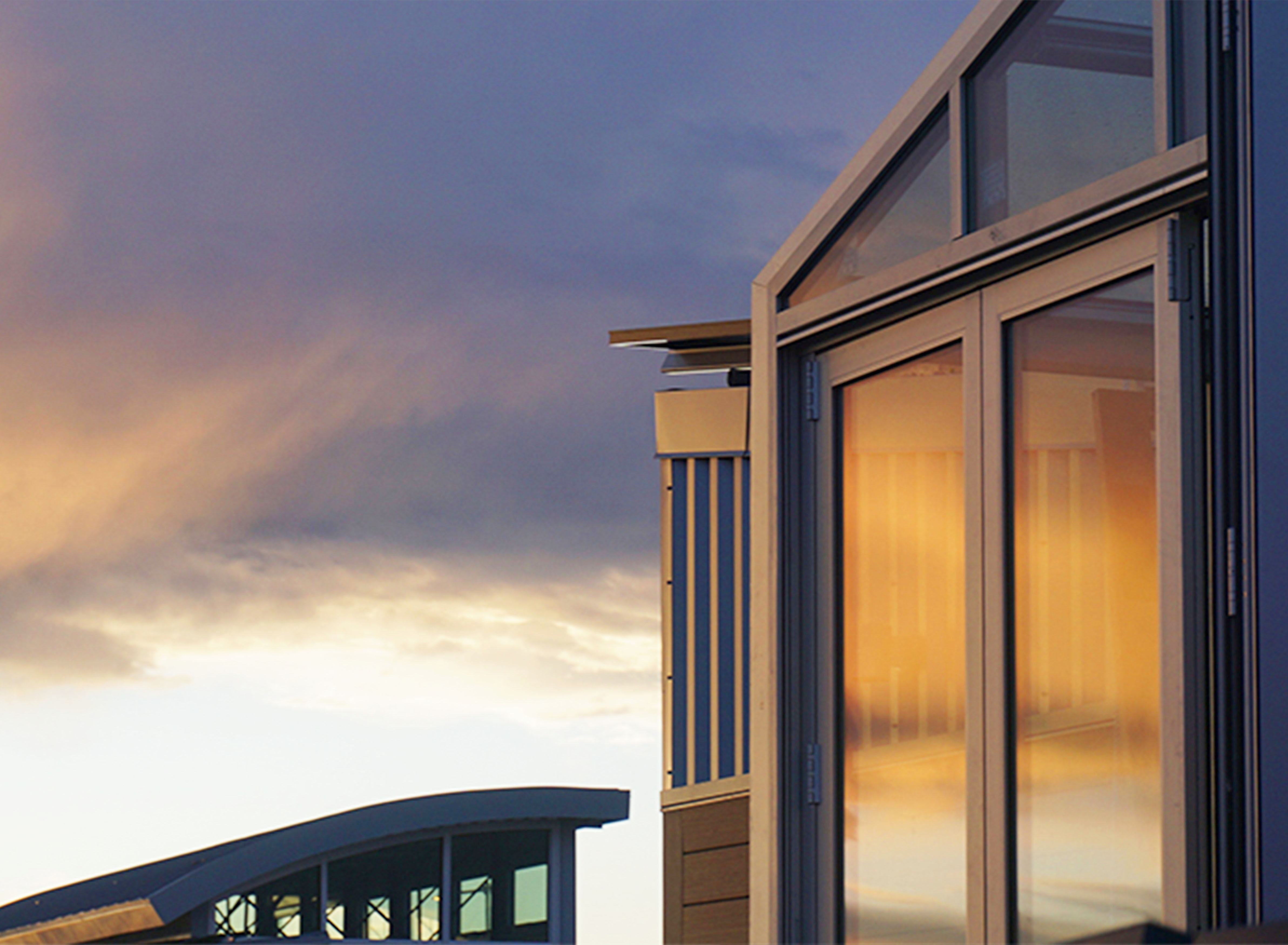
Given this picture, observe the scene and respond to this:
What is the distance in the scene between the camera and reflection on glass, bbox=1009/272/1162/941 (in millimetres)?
2990

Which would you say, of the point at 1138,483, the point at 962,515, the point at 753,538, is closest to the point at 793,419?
the point at 753,538

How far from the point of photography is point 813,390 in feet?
13.1

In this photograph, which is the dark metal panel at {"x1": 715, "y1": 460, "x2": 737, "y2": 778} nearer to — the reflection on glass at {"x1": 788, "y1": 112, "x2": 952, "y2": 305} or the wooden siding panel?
the wooden siding panel

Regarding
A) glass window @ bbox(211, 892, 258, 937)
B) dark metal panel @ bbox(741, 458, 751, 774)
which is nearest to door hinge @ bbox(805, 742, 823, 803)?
dark metal panel @ bbox(741, 458, 751, 774)

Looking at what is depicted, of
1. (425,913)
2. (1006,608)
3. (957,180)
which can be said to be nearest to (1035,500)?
(1006,608)

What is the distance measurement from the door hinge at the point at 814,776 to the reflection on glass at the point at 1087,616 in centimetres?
73

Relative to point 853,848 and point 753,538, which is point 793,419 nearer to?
point 753,538

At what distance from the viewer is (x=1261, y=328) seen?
107 inches

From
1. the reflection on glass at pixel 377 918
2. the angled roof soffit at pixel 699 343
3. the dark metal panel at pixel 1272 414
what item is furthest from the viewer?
the reflection on glass at pixel 377 918

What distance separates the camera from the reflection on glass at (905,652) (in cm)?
352

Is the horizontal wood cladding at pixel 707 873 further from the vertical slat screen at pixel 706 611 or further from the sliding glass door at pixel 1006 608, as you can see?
the sliding glass door at pixel 1006 608

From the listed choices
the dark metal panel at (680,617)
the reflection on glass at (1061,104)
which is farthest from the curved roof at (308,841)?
the reflection on glass at (1061,104)

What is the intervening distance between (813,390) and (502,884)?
5.45 meters

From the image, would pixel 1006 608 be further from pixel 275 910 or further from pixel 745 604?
pixel 275 910
